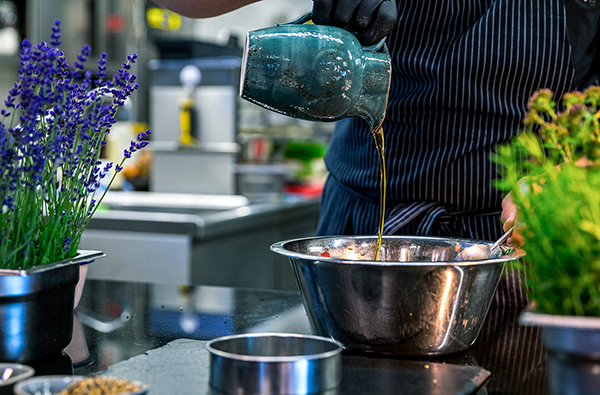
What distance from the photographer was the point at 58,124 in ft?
2.29

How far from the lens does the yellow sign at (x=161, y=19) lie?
15.9ft

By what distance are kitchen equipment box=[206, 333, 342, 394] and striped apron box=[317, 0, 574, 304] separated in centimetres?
48

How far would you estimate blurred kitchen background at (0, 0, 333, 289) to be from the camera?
224 centimetres

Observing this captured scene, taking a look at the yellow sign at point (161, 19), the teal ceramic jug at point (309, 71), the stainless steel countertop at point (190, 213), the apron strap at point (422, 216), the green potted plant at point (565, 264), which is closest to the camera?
the green potted plant at point (565, 264)

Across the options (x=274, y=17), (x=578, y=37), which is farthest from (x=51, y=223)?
(x=274, y=17)

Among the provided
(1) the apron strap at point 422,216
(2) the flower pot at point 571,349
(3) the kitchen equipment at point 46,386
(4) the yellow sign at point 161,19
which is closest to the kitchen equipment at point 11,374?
(3) the kitchen equipment at point 46,386

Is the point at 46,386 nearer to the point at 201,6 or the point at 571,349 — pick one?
the point at 571,349

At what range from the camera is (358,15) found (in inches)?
32.0

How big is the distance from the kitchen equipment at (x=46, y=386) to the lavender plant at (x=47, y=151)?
0.52 feet

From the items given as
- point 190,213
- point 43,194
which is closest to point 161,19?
point 190,213

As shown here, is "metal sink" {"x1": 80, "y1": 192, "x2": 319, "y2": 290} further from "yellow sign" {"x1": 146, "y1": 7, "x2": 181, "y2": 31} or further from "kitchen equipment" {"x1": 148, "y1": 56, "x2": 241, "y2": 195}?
"yellow sign" {"x1": 146, "y1": 7, "x2": 181, "y2": 31}

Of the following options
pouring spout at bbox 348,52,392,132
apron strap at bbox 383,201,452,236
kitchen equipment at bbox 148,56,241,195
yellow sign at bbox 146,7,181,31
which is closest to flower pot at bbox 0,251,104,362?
pouring spout at bbox 348,52,392,132

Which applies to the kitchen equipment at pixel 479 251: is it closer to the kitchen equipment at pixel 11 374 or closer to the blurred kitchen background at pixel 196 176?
the kitchen equipment at pixel 11 374

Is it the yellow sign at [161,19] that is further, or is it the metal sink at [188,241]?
the yellow sign at [161,19]
